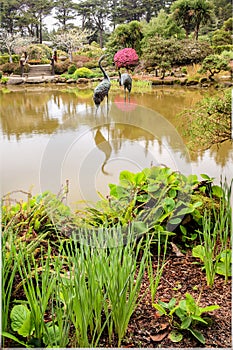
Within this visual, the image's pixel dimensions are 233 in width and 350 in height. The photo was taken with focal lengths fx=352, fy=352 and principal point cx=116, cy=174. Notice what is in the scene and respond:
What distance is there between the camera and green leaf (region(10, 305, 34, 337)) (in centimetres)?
94

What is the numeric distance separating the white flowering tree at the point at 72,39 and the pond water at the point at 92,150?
0.91ft

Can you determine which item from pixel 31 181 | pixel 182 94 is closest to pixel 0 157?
pixel 31 181

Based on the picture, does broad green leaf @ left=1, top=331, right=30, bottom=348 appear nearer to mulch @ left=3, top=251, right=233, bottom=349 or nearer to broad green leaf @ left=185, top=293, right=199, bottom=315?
mulch @ left=3, top=251, right=233, bottom=349

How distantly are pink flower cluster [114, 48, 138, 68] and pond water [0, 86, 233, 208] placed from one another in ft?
0.56

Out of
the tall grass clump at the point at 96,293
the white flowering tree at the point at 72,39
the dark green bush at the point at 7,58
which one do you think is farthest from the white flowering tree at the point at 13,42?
the tall grass clump at the point at 96,293

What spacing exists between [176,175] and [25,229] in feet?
2.30

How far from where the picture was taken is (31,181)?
6.78 feet

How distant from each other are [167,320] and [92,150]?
1096 mm

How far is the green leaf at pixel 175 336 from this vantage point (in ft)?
3.18

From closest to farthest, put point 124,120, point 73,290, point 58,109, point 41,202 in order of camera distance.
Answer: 1. point 73,290
2. point 41,202
3. point 124,120
4. point 58,109

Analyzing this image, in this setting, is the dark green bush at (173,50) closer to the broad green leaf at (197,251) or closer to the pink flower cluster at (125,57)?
the pink flower cluster at (125,57)

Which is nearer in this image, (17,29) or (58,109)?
(17,29)

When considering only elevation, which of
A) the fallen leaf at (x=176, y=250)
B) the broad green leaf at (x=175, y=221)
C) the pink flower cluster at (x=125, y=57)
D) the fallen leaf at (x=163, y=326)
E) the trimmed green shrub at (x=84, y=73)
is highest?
the pink flower cluster at (x=125, y=57)

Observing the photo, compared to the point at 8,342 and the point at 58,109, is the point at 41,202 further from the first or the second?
the point at 58,109
